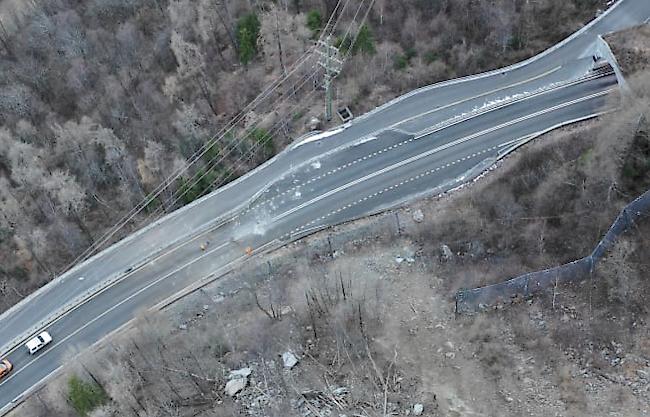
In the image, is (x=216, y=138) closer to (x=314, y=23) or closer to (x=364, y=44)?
(x=314, y=23)

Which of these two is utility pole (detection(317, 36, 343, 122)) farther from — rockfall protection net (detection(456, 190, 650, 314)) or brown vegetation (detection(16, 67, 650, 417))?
rockfall protection net (detection(456, 190, 650, 314))

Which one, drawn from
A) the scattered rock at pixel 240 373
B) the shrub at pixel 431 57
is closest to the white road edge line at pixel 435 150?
the shrub at pixel 431 57

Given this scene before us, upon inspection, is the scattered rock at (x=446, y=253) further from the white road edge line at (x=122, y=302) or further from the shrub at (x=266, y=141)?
the shrub at (x=266, y=141)

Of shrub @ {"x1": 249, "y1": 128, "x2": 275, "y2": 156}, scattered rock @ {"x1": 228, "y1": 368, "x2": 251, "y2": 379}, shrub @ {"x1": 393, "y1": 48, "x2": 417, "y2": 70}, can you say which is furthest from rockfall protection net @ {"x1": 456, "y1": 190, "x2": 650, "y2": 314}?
shrub @ {"x1": 393, "y1": 48, "x2": 417, "y2": 70}

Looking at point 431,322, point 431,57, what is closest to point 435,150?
point 431,57

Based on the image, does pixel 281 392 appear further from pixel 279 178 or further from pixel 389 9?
pixel 389 9

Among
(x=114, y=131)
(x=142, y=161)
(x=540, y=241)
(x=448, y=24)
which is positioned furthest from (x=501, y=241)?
(x=114, y=131)
